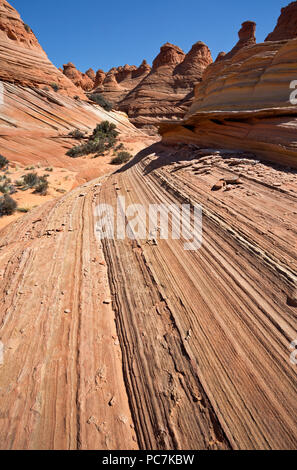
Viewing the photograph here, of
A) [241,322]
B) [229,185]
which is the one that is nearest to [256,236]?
[241,322]

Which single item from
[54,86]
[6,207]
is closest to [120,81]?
[54,86]

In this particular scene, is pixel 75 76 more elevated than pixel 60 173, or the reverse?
pixel 75 76

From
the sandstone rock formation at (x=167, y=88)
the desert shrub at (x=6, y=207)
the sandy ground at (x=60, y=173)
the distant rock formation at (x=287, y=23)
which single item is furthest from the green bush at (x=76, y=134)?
the distant rock formation at (x=287, y=23)

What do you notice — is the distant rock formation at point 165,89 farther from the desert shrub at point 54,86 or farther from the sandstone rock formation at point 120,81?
the desert shrub at point 54,86

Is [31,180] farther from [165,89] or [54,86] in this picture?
[165,89]

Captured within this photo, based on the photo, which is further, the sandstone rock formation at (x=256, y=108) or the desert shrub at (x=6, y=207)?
the desert shrub at (x=6, y=207)

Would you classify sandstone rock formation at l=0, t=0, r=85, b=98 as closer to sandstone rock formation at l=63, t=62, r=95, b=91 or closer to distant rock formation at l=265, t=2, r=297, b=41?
sandstone rock formation at l=63, t=62, r=95, b=91
